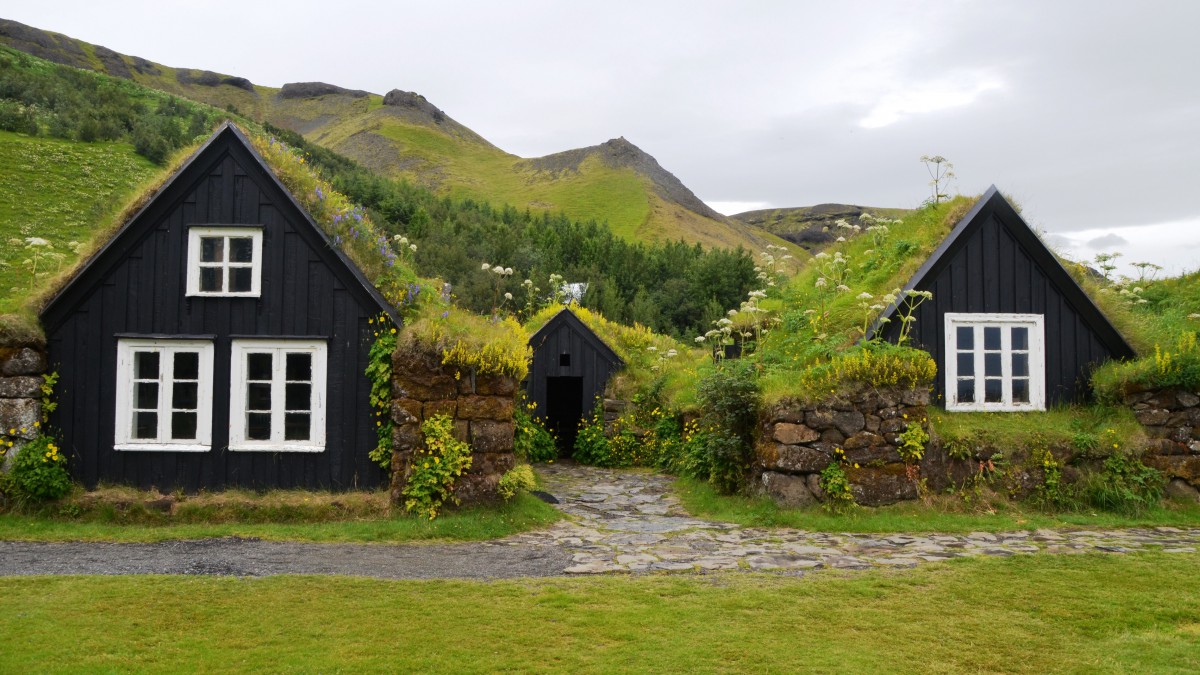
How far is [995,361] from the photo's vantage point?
14812 mm

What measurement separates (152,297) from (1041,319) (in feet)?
48.2

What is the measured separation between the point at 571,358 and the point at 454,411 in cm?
1051

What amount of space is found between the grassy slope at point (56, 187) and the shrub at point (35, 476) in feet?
44.5

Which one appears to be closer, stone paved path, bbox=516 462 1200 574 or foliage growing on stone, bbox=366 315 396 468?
stone paved path, bbox=516 462 1200 574

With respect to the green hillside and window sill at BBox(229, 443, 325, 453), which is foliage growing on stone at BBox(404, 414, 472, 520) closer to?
window sill at BBox(229, 443, 325, 453)

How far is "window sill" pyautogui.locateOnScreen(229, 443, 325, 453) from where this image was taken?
12664mm

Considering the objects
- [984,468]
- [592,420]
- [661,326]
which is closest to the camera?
[984,468]

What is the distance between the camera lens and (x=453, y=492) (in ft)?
40.5

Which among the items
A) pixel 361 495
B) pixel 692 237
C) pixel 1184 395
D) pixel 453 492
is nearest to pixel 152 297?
pixel 361 495

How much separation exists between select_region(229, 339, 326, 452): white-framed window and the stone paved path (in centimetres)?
378

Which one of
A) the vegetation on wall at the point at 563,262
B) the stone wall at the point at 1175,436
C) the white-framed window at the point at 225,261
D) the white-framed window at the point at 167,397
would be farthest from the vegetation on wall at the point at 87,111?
the stone wall at the point at 1175,436

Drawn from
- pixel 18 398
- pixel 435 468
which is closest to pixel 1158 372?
pixel 435 468

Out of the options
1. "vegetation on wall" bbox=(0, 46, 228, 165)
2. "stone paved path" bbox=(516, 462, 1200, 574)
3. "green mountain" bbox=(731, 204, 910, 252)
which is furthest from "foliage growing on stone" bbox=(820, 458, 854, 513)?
"green mountain" bbox=(731, 204, 910, 252)

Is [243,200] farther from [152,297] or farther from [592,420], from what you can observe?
[592,420]
